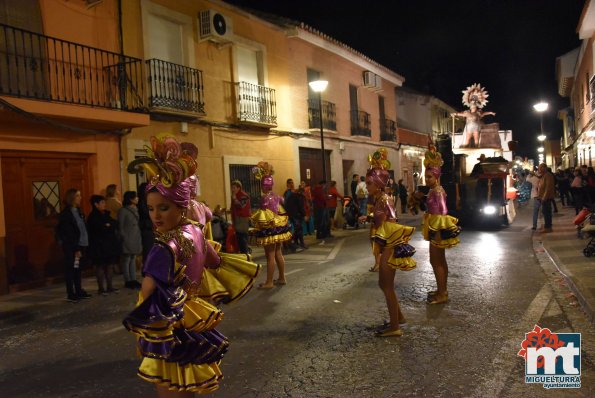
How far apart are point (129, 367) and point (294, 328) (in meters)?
1.84

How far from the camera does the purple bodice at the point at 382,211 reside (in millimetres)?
5219

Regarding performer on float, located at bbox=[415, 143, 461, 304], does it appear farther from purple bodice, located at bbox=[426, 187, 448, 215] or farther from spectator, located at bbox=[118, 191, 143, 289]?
spectator, located at bbox=[118, 191, 143, 289]

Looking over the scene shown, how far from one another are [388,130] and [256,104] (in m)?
11.6

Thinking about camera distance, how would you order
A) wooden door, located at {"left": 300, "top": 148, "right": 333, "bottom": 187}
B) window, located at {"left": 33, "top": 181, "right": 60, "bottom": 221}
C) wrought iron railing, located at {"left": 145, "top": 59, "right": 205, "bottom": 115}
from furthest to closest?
wooden door, located at {"left": 300, "top": 148, "right": 333, "bottom": 187}, wrought iron railing, located at {"left": 145, "top": 59, "right": 205, "bottom": 115}, window, located at {"left": 33, "top": 181, "right": 60, "bottom": 221}

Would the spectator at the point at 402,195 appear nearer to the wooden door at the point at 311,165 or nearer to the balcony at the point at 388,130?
the balcony at the point at 388,130

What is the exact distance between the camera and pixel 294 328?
18.3 feet

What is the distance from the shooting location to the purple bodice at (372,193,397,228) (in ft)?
17.1

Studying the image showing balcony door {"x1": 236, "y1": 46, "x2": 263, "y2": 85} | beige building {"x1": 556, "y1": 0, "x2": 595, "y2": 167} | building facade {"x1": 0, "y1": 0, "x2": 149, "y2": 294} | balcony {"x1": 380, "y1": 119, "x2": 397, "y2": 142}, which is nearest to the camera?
building facade {"x1": 0, "y1": 0, "x2": 149, "y2": 294}

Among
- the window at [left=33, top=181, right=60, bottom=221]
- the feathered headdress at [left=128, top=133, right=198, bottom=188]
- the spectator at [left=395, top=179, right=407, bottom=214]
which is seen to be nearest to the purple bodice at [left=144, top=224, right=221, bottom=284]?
the feathered headdress at [left=128, top=133, right=198, bottom=188]

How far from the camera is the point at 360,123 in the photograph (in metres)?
22.4

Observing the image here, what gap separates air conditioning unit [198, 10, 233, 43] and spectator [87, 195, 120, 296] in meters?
6.93

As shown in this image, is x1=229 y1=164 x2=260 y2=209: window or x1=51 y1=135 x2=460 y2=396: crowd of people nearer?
x1=51 y1=135 x2=460 y2=396: crowd of people

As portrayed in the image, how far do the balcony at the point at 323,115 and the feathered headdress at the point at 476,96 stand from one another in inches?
211

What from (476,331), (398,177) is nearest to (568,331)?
(476,331)
